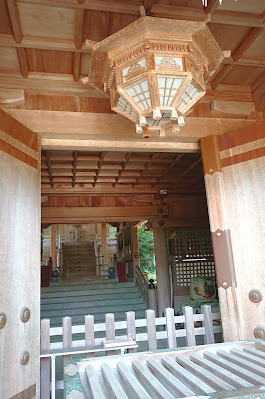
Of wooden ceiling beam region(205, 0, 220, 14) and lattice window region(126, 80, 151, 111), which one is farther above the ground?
wooden ceiling beam region(205, 0, 220, 14)

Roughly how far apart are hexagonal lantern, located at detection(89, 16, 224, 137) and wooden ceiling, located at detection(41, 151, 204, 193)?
2486mm

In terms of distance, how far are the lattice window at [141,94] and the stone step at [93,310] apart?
615 centimetres

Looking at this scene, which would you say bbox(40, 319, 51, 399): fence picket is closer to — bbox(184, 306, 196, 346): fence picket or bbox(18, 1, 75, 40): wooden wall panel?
bbox(184, 306, 196, 346): fence picket

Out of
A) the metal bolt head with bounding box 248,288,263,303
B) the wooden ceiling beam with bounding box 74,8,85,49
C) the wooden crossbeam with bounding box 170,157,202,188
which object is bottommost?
the metal bolt head with bounding box 248,288,263,303

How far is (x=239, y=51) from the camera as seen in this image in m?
2.78

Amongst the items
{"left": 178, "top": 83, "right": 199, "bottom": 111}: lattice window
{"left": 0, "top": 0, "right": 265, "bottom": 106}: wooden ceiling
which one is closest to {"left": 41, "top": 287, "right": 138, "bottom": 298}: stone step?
{"left": 0, "top": 0, "right": 265, "bottom": 106}: wooden ceiling

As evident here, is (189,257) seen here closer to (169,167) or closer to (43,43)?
(169,167)

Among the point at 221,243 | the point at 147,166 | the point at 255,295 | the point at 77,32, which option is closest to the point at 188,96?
the point at 77,32

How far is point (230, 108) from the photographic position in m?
3.39

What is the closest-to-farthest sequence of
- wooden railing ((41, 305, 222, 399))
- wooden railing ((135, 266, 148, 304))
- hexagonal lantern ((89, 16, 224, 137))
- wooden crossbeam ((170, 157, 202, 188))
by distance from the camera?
hexagonal lantern ((89, 16, 224, 137))
wooden railing ((41, 305, 222, 399))
wooden crossbeam ((170, 157, 202, 188))
wooden railing ((135, 266, 148, 304))

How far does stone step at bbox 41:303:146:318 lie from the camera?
7184 mm

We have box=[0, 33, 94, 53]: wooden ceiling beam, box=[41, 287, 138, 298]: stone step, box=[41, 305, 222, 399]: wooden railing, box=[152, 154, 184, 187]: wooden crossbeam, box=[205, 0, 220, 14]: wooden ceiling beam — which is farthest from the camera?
box=[41, 287, 138, 298]: stone step

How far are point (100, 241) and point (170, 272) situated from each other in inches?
328

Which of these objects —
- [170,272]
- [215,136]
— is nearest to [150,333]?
[215,136]
